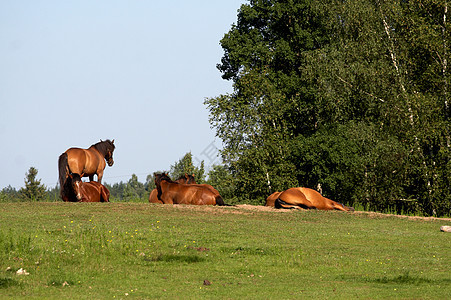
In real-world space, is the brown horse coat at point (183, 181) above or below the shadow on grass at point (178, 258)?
above

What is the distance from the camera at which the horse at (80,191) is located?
25.7m

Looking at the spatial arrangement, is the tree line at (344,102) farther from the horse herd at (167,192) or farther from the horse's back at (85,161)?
the horse's back at (85,161)

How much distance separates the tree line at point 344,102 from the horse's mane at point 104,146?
10.4 metres

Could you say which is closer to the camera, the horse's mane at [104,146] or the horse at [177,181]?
the horse at [177,181]

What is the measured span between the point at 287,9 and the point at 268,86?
6.93 meters

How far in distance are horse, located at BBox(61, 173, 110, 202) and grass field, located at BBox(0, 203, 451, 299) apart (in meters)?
3.50

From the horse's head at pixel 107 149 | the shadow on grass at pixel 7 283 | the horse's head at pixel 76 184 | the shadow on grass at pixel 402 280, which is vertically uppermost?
the horse's head at pixel 107 149

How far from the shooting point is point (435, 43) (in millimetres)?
34344

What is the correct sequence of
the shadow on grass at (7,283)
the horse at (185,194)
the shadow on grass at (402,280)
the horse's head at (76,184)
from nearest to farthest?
1. the shadow on grass at (7,283)
2. the shadow on grass at (402,280)
3. the horse's head at (76,184)
4. the horse at (185,194)

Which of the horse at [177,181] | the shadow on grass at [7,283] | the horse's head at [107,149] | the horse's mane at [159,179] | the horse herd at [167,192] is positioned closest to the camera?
the shadow on grass at [7,283]

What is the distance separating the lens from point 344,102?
3919cm

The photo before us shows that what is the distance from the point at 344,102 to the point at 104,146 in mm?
16114

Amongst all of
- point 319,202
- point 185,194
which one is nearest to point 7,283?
point 185,194

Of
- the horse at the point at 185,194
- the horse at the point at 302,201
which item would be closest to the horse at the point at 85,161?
the horse at the point at 185,194
